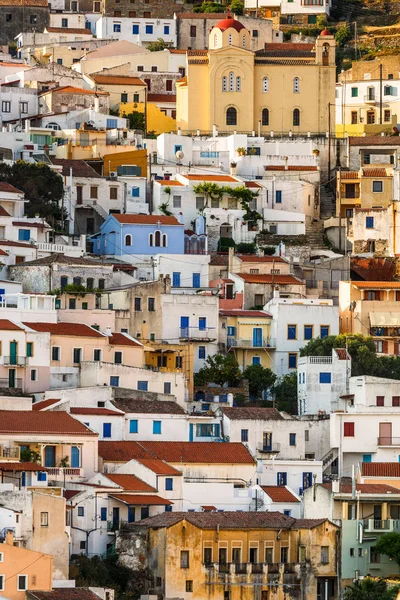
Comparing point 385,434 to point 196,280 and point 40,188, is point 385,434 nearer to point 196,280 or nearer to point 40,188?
point 196,280

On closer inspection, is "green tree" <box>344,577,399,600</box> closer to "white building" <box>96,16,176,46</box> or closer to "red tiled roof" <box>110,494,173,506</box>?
"red tiled roof" <box>110,494,173,506</box>

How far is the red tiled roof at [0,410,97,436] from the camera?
74.2 metres

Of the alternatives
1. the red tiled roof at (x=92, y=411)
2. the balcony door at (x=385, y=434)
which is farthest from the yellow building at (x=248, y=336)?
the red tiled roof at (x=92, y=411)

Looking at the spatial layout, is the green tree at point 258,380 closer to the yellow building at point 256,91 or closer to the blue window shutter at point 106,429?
the blue window shutter at point 106,429

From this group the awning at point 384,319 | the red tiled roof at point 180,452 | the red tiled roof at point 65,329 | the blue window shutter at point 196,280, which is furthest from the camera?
the blue window shutter at point 196,280

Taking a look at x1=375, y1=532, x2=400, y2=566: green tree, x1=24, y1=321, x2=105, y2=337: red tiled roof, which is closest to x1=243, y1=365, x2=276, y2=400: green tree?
x1=24, y1=321, x2=105, y2=337: red tiled roof

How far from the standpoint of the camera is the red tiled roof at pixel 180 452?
76.6 meters

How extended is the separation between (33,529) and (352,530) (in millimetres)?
10787

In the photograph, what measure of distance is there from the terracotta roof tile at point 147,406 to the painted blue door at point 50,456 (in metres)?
5.41

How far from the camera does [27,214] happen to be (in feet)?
319

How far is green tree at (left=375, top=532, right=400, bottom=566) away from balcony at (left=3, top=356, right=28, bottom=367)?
16.4 m

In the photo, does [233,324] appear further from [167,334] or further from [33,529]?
[33,529]

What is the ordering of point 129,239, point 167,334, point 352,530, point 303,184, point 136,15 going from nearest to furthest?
1. point 352,530
2. point 167,334
3. point 129,239
4. point 303,184
5. point 136,15

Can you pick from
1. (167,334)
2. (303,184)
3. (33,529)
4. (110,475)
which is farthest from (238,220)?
(33,529)
